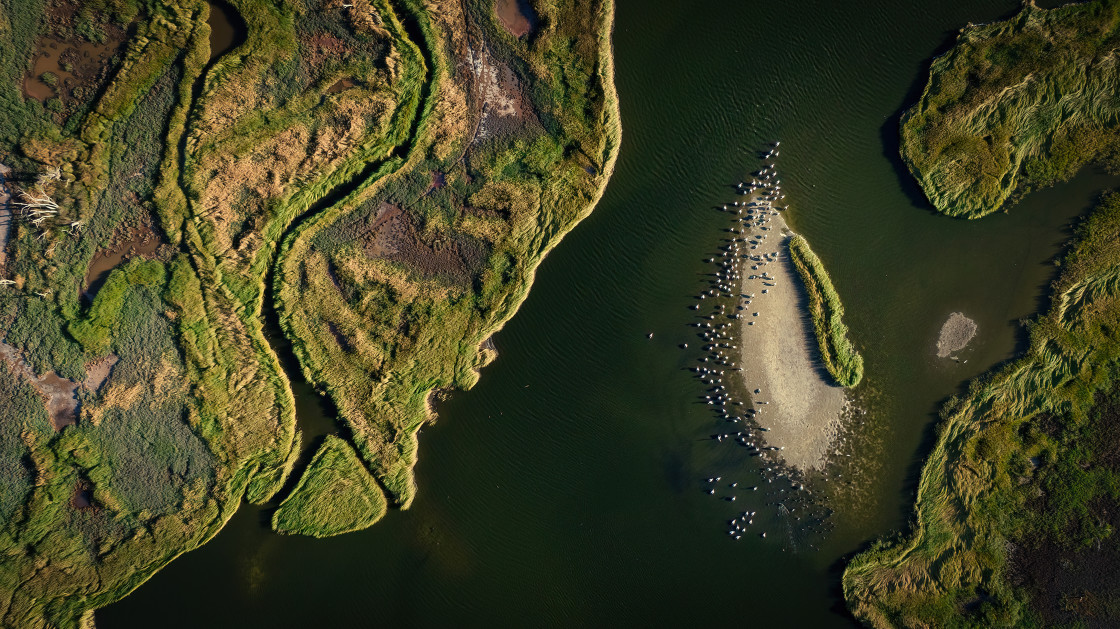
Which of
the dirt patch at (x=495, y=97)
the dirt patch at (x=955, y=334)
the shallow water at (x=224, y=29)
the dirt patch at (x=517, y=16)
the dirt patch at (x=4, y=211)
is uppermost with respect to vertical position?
the shallow water at (x=224, y=29)

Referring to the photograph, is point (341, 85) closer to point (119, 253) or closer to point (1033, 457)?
point (119, 253)

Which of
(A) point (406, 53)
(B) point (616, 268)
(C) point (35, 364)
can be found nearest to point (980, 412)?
(B) point (616, 268)

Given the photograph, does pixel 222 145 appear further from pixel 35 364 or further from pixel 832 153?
pixel 832 153

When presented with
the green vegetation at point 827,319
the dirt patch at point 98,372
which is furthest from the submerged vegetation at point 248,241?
the green vegetation at point 827,319

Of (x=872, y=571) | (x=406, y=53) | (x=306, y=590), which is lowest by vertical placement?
(x=872, y=571)

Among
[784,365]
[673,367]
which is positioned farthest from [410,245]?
[784,365]

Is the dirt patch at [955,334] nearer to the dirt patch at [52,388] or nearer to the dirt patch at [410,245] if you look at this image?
the dirt patch at [410,245]
